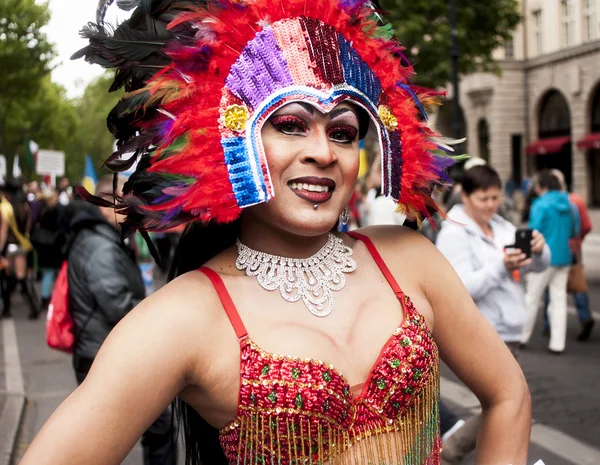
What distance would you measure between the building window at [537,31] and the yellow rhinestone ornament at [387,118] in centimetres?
2963

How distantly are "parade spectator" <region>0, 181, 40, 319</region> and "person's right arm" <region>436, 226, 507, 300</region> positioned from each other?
768 cm

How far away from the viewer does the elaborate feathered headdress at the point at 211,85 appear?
171cm

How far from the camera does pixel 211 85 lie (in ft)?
5.66

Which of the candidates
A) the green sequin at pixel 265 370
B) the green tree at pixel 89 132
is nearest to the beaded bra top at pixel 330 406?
the green sequin at pixel 265 370

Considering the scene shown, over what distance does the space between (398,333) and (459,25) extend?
1855 centimetres

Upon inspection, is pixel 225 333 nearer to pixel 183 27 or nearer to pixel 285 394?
pixel 285 394

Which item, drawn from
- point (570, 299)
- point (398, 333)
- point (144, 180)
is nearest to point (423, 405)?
point (398, 333)

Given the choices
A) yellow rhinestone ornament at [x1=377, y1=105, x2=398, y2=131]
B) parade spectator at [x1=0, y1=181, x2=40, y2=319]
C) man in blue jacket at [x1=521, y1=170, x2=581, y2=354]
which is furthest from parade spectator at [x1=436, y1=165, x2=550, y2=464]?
parade spectator at [x1=0, y1=181, x2=40, y2=319]

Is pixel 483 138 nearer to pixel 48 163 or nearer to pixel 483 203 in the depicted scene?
pixel 48 163

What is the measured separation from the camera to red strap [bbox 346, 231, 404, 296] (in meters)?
1.91

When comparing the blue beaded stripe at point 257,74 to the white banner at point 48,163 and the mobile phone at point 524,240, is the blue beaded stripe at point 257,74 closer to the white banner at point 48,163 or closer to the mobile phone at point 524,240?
the mobile phone at point 524,240

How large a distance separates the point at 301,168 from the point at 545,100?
99.0 ft

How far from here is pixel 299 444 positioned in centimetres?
169

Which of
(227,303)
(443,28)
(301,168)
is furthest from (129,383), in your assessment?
(443,28)
